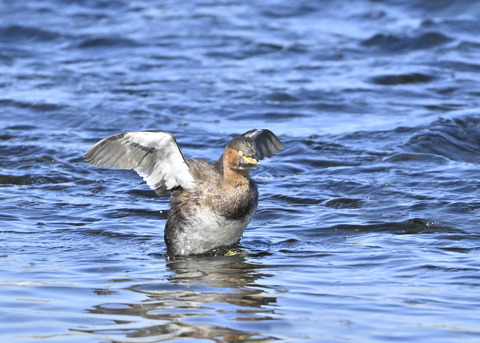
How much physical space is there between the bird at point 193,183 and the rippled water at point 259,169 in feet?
0.85

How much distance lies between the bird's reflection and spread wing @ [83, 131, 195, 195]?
80 cm

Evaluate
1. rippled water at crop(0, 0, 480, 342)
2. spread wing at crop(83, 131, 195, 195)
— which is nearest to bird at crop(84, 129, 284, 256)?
spread wing at crop(83, 131, 195, 195)

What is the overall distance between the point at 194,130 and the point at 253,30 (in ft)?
24.0

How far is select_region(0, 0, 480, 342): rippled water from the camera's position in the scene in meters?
6.38

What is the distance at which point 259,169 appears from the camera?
11414 millimetres

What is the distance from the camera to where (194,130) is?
1321 cm

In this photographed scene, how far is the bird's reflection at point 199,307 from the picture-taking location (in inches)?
232

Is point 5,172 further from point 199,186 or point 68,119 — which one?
point 199,186

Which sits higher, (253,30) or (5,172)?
(253,30)

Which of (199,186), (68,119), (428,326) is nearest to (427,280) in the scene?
(428,326)

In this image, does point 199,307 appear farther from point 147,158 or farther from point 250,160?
point 147,158

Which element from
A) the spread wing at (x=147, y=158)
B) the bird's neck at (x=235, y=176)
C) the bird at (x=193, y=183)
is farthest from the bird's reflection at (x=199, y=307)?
the spread wing at (x=147, y=158)

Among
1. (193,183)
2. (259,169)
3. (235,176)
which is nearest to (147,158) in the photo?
(193,183)

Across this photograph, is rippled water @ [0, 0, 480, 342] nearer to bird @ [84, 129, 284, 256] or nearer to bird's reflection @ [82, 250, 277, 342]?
bird's reflection @ [82, 250, 277, 342]
